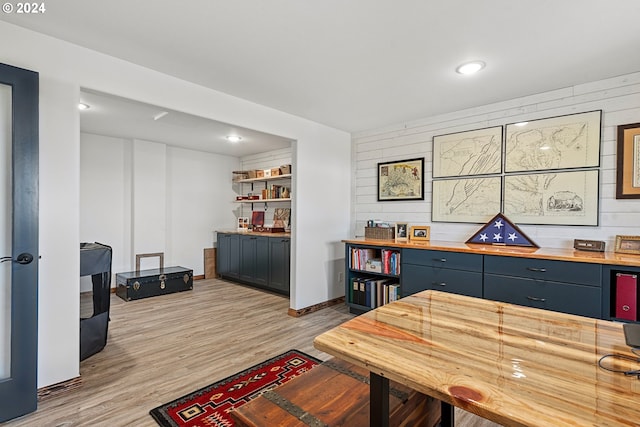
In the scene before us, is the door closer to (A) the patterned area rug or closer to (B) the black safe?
(A) the patterned area rug

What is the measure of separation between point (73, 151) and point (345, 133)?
322 centimetres

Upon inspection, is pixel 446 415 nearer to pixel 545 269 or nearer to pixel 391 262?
pixel 545 269

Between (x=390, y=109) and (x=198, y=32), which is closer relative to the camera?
(x=198, y=32)

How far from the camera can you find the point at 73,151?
2.20 metres

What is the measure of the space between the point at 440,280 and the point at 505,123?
68.9 inches

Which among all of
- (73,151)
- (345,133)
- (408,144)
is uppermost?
(345,133)

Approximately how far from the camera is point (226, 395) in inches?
86.1

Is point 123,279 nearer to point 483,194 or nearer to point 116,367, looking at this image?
point 116,367

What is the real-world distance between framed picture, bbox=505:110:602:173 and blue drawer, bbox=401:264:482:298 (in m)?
1.21

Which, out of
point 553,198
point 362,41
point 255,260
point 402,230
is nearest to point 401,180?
point 402,230

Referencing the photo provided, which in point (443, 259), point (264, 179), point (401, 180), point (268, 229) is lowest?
point (443, 259)

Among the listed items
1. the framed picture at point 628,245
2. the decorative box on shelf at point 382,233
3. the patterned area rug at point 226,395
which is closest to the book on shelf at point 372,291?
the decorative box on shelf at point 382,233

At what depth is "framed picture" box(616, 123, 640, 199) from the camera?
8.36ft

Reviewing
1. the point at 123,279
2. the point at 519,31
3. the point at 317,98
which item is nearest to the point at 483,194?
the point at 519,31
